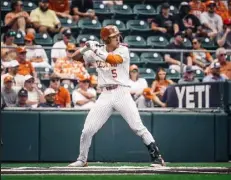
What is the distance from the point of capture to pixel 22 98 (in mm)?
13609

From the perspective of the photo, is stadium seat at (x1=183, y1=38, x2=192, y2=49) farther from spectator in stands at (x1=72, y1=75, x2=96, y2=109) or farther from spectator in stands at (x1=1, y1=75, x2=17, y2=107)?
spectator in stands at (x1=1, y1=75, x2=17, y2=107)

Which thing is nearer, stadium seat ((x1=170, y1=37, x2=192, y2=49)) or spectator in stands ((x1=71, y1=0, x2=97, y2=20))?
stadium seat ((x1=170, y1=37, x2=192, y2=49))

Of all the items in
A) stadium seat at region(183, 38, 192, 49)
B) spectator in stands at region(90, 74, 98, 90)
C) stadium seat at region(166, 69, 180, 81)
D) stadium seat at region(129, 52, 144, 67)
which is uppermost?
stadium seat at region(183, 38, 192, 49)

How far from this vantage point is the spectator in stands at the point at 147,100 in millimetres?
14250

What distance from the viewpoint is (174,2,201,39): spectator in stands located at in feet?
59.1

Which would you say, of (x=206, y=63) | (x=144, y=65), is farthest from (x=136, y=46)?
(x=206, y=63)

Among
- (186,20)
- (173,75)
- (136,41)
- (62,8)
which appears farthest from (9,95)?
A: (186,20)

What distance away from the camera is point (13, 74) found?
45.8 ft

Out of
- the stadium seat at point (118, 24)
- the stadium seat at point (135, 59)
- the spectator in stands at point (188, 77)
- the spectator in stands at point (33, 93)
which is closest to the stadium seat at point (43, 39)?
the stadium seat at point (118, 24)

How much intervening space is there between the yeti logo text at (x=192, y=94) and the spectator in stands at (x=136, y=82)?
645mm

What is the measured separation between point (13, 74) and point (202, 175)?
5851 mm

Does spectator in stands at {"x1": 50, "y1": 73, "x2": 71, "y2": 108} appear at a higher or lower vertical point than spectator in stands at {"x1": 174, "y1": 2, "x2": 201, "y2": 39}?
lower

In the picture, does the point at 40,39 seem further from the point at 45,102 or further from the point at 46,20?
the point at 45,102

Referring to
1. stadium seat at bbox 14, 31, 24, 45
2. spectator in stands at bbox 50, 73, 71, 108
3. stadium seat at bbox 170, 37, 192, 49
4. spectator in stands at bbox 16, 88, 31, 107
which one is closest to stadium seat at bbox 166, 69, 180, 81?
stadium seat at bbox 170, 37, 192, 49
